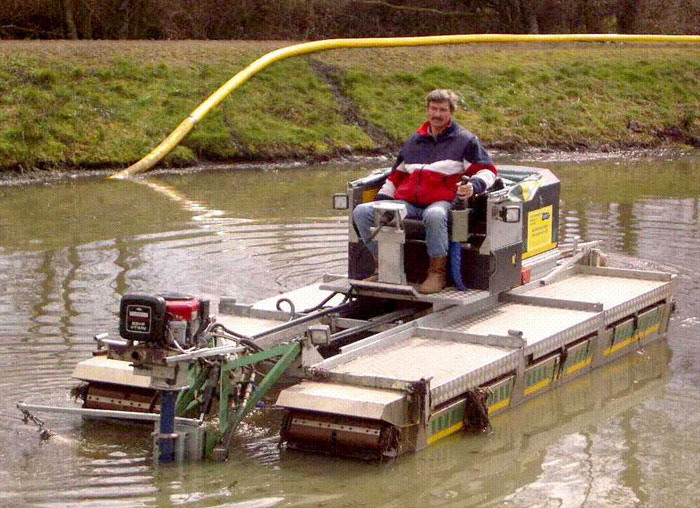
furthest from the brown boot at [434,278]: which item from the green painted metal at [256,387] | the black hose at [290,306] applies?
the green painted metal at [256,387]

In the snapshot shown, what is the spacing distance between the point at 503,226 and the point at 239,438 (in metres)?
2.83

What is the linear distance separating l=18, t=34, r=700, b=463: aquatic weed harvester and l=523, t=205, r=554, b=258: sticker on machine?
18mm

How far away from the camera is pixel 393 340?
32.2 feet

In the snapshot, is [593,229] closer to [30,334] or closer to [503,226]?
[503,226]

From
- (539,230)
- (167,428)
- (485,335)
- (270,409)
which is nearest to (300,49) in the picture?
(539,230)

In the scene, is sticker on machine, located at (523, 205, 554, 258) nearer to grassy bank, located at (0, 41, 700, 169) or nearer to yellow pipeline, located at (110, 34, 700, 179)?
yellow pipeline, located at (110, 34, 700, 179)

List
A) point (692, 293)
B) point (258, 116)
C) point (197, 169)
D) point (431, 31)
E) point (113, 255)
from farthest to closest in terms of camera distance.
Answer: point (431, 31) < point (258, 116) < point (197, 169) < point (113, 255) < point (692, 293)

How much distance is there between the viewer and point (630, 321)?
1135cm

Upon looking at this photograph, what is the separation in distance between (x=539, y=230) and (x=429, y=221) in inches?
72.4

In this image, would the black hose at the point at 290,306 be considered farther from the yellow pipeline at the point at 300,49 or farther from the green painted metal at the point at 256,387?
the yellow pipeline at the point at 300,49

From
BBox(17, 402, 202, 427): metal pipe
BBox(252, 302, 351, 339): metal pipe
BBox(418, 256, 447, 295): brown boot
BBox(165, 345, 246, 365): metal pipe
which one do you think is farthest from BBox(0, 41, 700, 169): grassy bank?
BBox(165, 345, 246, 365): metal pipe

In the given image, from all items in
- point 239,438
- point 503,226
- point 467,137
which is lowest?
point 239,438

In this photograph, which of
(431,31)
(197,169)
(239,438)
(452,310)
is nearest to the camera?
(239,438)

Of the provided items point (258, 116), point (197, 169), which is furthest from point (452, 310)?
point (258, 116)
